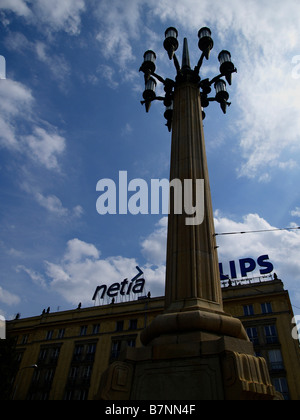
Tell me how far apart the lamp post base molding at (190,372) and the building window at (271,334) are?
101 ft

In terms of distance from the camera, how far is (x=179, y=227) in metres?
9.44

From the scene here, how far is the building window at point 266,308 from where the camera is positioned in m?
35.6

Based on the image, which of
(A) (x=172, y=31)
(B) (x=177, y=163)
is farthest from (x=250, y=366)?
(A) (x=172, y=31)

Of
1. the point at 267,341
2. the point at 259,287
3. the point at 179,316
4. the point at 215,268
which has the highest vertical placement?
the point at 259,287

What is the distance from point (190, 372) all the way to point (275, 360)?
30.7 metres

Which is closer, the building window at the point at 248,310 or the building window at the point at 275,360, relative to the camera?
the building window at the point at 275,360

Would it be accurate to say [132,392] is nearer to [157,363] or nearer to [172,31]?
[157,363]

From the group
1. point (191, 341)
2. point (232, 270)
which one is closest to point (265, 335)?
point (232, 270)

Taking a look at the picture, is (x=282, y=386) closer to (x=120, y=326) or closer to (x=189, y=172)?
(x=120, y=326)

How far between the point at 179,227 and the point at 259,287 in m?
31.6

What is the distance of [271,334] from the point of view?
33.9 meters

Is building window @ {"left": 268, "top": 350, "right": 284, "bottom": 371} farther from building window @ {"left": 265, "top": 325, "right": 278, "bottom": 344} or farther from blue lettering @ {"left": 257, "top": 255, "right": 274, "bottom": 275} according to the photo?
blue lettering @ {"left": 257, "top": 255, "right": 274, "bottom": 275}

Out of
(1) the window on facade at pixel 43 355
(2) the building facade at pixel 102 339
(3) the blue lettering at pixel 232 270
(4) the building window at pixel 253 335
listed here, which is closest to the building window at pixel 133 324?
(2) the building facade at pixel 102 339

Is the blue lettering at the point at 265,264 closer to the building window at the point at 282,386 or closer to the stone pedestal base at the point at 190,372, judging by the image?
the building window at the point at 282,386
